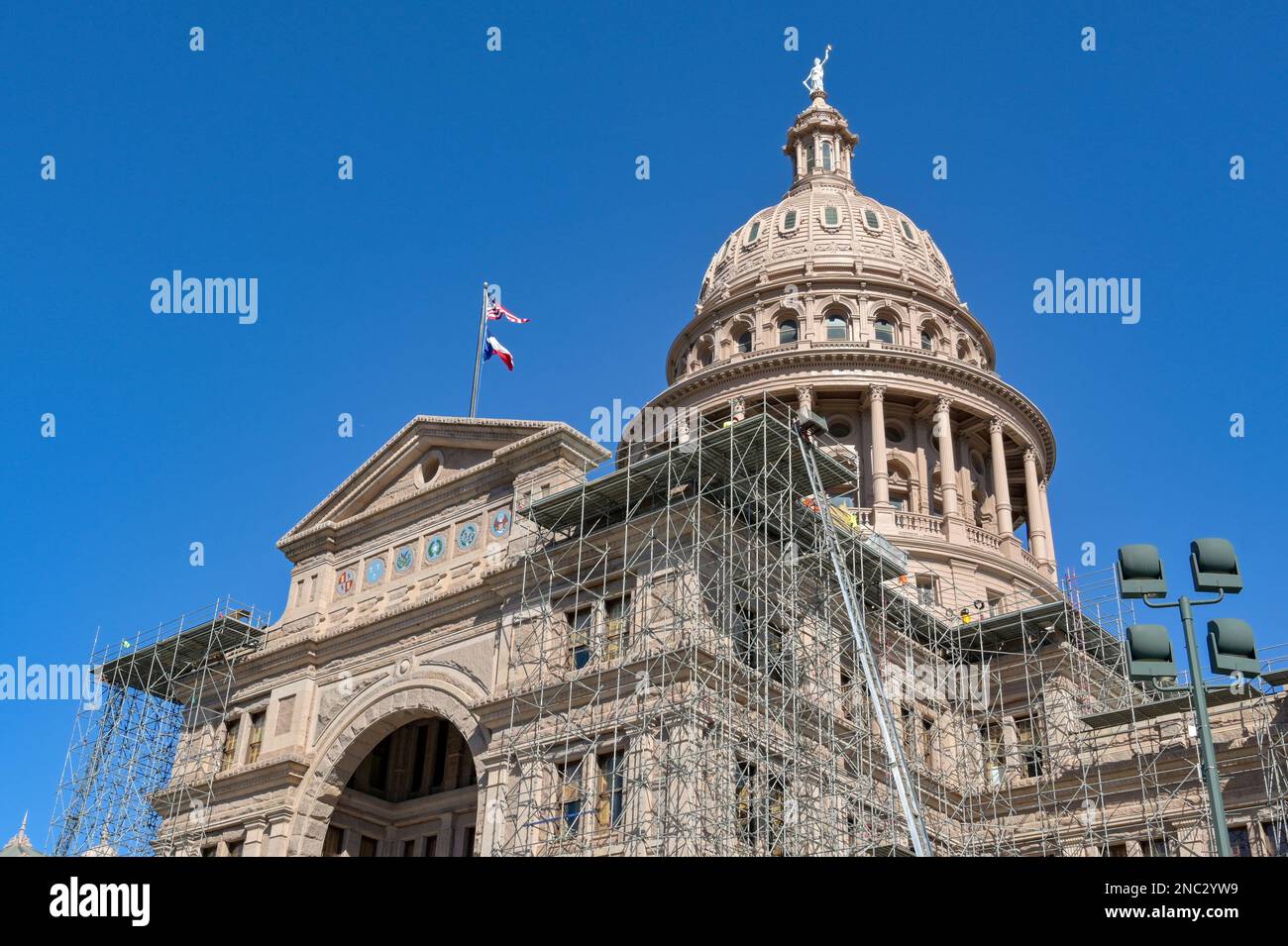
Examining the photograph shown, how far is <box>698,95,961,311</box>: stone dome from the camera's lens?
215 ft

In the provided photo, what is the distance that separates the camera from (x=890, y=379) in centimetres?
5909

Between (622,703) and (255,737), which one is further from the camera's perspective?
(255,737)

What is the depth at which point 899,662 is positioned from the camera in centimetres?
4341

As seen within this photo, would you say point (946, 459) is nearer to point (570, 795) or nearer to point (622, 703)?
point (622, 703)

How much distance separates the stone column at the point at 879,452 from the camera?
55.9 meters

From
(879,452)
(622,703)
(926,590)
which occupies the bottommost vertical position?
(622,703)

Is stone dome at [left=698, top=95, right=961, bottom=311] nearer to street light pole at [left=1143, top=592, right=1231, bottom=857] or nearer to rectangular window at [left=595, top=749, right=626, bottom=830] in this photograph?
rectangular window at [left=595, top=749, right=626, bottom=830]

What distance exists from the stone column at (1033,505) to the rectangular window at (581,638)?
2828cm

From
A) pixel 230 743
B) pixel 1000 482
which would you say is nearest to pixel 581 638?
pixel 230 743

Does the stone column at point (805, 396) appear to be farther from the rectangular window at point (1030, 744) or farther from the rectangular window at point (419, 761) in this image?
the rectangular window at point (419, 761)

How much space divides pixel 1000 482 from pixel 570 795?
3048cm

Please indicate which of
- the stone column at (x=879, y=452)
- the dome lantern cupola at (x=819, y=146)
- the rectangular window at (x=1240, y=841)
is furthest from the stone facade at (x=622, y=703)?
the dome lantern cupola at (x=819, y=146)

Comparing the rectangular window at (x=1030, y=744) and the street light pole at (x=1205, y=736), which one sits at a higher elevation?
the rectangular window at (x=1030, y=744)
